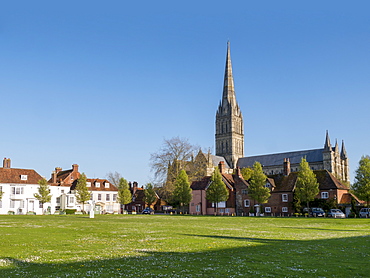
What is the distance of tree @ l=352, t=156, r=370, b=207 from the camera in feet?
195

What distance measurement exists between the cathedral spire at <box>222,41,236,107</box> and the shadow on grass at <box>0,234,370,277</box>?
171 metres

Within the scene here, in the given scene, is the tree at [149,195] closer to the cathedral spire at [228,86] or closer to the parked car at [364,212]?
the parked car at [364,212]

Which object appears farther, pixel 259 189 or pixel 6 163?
pixel 6 163

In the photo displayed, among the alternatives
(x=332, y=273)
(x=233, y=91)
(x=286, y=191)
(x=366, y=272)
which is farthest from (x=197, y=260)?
(x=233, y=91)

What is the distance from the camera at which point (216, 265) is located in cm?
1305

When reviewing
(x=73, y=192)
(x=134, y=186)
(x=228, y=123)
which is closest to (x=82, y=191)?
(x=73, y=192)

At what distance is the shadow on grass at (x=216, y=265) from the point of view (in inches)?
460

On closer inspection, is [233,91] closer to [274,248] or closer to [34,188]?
[34,188]

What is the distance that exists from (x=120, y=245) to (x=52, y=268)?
20.9 ft

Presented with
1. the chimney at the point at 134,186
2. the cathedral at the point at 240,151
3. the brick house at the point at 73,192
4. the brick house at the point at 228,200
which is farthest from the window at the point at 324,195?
the cathedral at the point at 240,151

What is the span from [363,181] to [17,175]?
62.9m

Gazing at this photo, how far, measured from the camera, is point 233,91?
187m

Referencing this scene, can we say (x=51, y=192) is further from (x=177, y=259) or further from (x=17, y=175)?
(x=177, y=259)

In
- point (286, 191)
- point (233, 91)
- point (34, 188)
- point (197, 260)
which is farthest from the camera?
point (233, 91)
